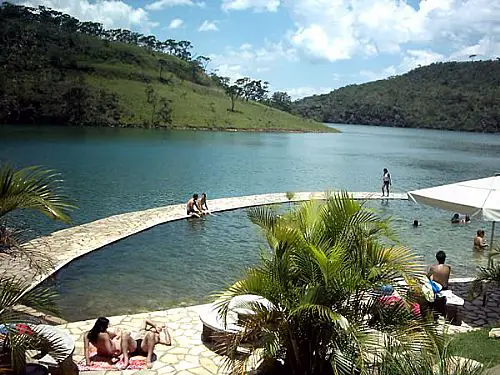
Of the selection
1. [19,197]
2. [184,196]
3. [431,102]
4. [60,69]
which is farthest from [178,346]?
[431,102]

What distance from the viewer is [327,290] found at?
5.52 metres

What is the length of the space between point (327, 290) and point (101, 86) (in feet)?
300

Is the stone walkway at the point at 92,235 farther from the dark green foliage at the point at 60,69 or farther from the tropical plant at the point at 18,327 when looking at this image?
the dark green foliage at the point at 60,69

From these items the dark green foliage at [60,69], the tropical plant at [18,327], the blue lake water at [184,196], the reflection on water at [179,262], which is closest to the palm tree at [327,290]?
the blue lake water at [184,196]

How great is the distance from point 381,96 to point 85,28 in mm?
105001

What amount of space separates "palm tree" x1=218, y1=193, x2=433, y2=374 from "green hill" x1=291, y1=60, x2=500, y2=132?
143705mm

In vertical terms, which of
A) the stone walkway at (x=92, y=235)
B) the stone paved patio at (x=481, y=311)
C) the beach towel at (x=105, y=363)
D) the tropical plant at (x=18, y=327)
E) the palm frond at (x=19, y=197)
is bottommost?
the stone walkway at (x=92, y=235)

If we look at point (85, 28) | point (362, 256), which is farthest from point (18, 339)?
point (85, 28)

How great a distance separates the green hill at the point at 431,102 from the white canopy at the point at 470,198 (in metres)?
139

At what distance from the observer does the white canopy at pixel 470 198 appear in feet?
31.6

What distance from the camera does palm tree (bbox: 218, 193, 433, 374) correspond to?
5.51m

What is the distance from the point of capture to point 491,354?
23.4 feet

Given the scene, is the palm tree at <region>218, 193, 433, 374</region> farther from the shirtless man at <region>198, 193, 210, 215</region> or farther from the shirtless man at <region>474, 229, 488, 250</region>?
the shirtless man at <region>198, 193, 210, 215</region>

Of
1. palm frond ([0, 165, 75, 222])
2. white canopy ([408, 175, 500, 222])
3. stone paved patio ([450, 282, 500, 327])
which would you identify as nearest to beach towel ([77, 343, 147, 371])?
palm frond ([0, 165, 75, 222])
